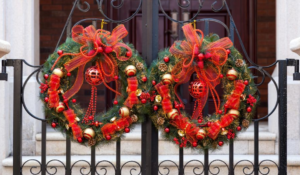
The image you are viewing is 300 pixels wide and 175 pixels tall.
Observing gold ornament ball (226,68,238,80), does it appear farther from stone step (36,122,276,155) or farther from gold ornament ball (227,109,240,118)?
stone step (36,122,276,155)

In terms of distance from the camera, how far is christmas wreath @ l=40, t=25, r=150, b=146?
97.9 inches

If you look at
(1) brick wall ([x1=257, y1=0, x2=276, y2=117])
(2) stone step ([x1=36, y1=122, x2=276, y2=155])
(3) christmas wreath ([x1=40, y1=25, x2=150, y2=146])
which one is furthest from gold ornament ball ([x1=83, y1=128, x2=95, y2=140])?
(1) brick wall ([x1=257, y1=0, x2=276, y2=117])

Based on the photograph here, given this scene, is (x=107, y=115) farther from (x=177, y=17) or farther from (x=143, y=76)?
(x=177, y=17)

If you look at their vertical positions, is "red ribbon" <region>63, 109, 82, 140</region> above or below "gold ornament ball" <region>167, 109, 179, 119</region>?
below

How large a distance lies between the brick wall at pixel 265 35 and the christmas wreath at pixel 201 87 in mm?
2986

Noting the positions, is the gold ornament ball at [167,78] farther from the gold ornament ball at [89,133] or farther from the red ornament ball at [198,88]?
the gold ornament ball at [89,133]

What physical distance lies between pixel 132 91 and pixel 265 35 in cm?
338

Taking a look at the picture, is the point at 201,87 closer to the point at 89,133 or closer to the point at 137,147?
the point at 89,133

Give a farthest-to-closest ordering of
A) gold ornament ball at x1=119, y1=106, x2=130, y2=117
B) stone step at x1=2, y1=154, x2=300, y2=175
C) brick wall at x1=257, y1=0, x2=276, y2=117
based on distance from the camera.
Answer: brick wall at x1=257, y1=0, x2=276, y2=117, stone step at x1=2, y1=154, x2=300, y2=175, gold ornament ball at x1=119, y1=106, x2=130, y2=117

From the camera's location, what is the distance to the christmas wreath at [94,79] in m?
2.49

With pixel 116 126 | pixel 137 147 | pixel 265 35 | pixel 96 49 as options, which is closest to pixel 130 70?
pixel 96 49

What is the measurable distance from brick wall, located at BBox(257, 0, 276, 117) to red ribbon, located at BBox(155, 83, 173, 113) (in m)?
3.18

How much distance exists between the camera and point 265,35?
5.42m

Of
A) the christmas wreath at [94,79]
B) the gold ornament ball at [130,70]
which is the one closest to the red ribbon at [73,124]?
the christmas wreath at [94,79]
